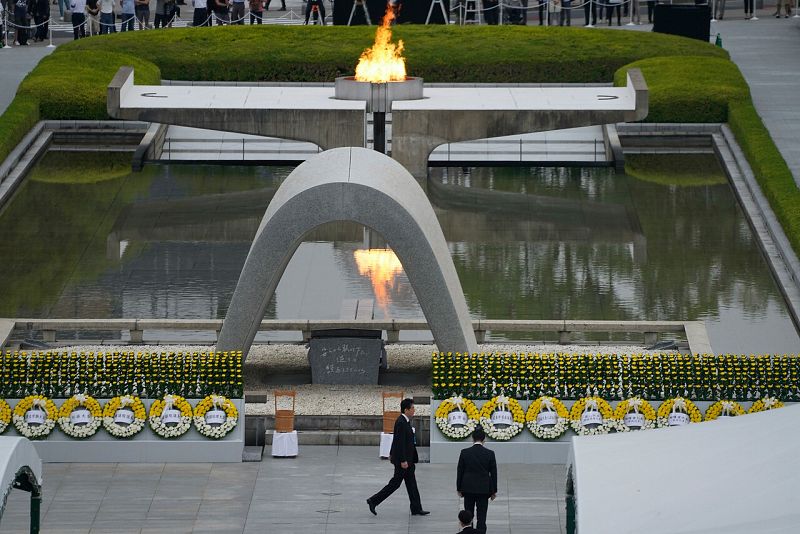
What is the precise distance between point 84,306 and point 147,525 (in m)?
10.5

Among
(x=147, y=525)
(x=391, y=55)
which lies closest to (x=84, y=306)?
(x=147, y=525)

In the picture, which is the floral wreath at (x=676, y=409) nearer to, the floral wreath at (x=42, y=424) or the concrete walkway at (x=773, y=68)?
the floral wreath at (x=42, y=424)

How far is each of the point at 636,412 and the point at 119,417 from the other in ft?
21.8

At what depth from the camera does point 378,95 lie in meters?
41.5

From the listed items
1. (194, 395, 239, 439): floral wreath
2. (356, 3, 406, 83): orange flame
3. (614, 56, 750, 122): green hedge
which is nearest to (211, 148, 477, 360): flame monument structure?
(194, 395, 239, 439): floral wreath

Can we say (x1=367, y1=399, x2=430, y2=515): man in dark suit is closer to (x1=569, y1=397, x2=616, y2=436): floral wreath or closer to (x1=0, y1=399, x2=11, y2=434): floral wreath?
(x1=569, y1=397, x2=616, y2=436): floral wreath

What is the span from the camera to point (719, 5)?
63969 mm

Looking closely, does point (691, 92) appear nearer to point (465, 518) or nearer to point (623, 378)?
point (623, 378)

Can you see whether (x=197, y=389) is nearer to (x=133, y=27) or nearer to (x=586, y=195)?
(x=586, y=195)

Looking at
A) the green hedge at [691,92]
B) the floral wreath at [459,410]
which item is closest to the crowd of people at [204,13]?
the green hedge at [691,92]

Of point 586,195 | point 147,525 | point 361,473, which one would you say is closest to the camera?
point 147,525

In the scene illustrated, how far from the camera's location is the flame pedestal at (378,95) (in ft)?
136

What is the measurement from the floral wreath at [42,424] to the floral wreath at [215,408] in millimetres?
1843

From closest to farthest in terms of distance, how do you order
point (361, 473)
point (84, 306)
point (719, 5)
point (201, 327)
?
point (361, 473), point (201, 327), point (84, 306), point (719, 5)
